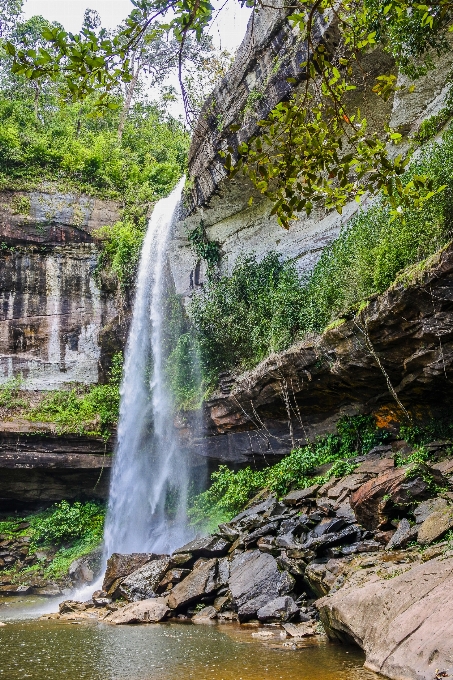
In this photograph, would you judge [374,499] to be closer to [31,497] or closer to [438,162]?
[438,162]

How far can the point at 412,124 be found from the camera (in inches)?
485

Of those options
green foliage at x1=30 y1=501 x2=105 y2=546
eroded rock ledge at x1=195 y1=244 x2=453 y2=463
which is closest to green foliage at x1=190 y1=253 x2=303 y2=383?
eroded rock ledge at x1=195 y1=244 x2=453 y2=463

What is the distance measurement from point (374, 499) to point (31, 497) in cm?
1393

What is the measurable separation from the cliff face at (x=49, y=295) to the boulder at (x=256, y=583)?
42.2 feet

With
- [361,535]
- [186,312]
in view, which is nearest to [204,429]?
[186,312]

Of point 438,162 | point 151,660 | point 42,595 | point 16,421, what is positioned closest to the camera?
point 151,660

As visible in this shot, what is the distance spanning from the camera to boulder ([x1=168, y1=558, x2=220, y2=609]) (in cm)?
892

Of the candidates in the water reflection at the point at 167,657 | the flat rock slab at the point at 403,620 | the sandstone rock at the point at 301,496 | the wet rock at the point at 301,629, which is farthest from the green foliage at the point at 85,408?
the flat rock slab at the point at 403,620

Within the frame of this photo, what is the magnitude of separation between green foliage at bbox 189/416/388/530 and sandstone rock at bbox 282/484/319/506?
19.5 inches

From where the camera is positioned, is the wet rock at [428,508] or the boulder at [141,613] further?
the boulder at [141,613]

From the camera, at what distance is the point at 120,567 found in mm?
11359

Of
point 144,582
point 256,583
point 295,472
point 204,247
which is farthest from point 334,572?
point 204,247

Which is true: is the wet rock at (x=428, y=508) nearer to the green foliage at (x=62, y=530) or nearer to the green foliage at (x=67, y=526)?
the green foliage at (x=62, y=530)

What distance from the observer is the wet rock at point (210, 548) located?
10.2 meters
